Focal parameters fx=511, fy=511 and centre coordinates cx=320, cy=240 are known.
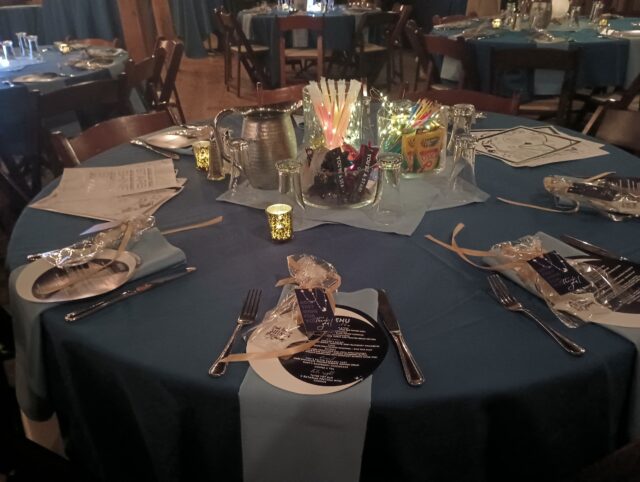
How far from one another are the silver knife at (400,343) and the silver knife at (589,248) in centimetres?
37

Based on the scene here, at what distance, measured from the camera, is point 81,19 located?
17.5 feet

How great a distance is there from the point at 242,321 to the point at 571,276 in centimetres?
48

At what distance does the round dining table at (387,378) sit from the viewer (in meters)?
0.62

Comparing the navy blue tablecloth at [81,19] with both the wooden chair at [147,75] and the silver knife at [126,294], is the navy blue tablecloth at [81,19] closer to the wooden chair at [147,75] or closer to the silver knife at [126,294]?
the wooden chair at [147,75]

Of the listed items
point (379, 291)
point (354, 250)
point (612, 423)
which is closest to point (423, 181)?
point (354, 250)

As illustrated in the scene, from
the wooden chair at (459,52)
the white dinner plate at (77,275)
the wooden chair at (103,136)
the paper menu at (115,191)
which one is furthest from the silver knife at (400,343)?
the wooden chair at (459,52)

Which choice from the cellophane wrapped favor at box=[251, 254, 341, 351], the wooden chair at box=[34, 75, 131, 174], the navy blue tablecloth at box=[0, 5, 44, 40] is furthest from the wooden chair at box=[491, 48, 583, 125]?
the navy blue tablecloth at box=[0, 5, 44, 40]

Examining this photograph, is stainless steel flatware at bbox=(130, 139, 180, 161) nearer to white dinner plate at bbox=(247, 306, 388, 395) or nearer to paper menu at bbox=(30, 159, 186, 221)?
paper menu at bbox=(30, 159, 186, 221)

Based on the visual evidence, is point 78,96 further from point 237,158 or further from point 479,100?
point 479,100

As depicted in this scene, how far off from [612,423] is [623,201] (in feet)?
1.51

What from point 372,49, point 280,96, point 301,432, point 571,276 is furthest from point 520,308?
point 372,49

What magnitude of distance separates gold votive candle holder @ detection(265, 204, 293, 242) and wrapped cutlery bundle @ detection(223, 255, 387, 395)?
15 centimetres

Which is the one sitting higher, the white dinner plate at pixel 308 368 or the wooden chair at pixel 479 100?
the wooden chair at pixel 479 100

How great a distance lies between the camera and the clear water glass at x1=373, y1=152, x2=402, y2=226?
38.8 inches
